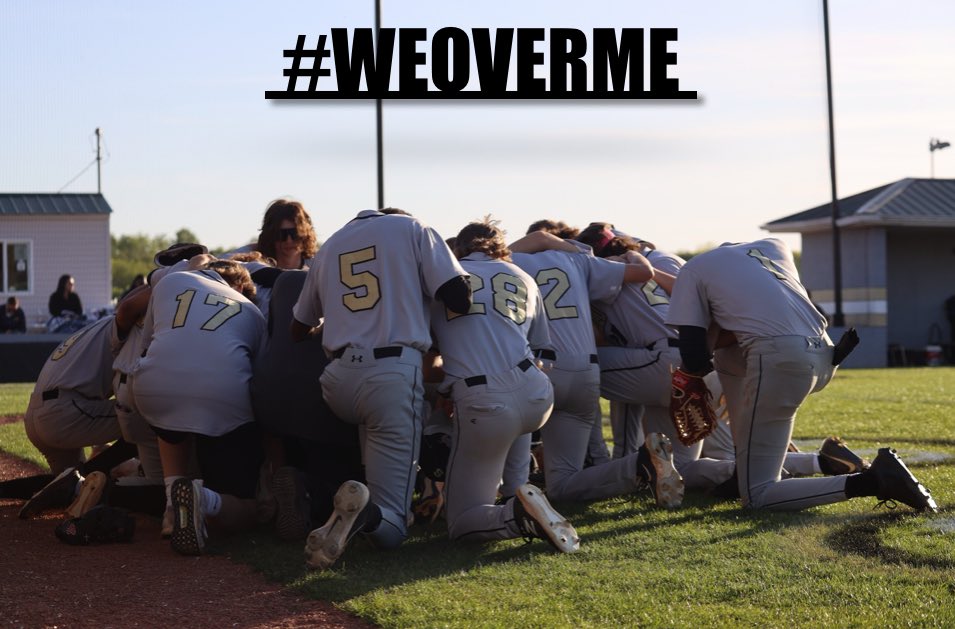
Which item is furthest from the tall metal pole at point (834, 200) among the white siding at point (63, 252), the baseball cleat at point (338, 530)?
the baseball cleat at point (338, 530)

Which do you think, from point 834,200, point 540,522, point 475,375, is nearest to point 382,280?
point 475,375

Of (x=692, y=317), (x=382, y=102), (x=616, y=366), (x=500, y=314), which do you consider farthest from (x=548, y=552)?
(x=382, y=102)

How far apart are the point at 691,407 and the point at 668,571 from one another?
5.61 ft

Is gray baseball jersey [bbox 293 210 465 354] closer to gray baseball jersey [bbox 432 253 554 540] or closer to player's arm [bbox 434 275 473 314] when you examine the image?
player's arm [bbox 434 275 473 314]

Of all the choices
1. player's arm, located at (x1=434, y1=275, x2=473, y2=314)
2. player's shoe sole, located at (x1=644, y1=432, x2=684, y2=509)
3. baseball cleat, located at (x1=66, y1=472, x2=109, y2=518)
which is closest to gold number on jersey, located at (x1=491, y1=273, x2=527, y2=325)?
player's arm, located at (x1=434, y1=275, x2=473, y2=314)

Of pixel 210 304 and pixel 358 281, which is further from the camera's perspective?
pixel 210 304

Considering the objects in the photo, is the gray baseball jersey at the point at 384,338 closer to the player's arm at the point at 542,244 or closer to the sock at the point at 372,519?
the sock at the point at 372,519

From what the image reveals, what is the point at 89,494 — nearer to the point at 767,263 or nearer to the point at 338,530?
the point at 338,530

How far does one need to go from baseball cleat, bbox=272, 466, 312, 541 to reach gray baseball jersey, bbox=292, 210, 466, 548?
1.46ft

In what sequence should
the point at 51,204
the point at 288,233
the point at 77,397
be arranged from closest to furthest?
the point at 77,397 → the point at 288,233 → the point at 51,204

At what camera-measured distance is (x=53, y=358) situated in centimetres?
778

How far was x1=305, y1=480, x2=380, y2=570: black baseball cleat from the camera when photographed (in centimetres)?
541

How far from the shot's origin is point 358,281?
6043mm

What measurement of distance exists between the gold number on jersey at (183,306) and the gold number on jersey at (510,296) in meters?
1.65
